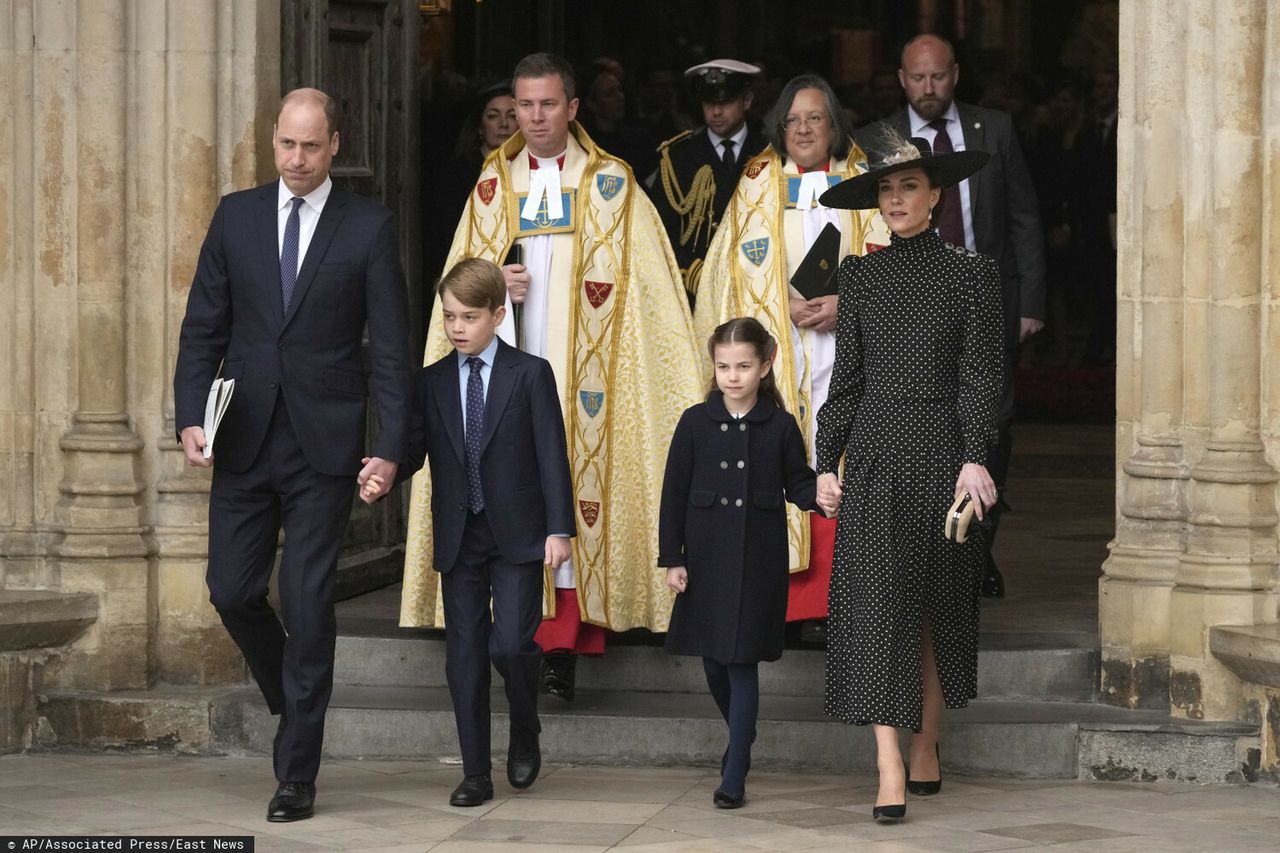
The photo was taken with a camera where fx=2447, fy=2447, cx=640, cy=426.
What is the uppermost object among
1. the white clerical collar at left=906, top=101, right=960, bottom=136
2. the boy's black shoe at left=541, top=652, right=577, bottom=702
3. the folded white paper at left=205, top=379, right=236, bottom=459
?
the white clerical collar at left=906, top=101, right=960, bottom=136

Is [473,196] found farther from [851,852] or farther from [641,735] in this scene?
[851,852]

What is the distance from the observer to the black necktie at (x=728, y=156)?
873 cm

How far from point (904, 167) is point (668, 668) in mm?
2053

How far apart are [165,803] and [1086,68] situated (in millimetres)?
12883

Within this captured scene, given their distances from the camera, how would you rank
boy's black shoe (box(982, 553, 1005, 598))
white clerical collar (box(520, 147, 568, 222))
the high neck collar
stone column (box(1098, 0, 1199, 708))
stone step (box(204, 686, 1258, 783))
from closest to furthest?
the high neck collar, stone step (box(204, 686, 1258, 783)), stone column (box(1098, 0, 1199, 708)), white clerical collar (box(520, 147, 568, 222)), boy's black shoe (box(982, 553, 1005, 598))

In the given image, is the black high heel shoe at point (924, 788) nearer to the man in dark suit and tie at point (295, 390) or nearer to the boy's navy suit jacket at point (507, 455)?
the boy's navy suit jacket at point (507, 455)

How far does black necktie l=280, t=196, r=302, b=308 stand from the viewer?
682cm

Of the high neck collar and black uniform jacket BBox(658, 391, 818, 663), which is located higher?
the high neck collar

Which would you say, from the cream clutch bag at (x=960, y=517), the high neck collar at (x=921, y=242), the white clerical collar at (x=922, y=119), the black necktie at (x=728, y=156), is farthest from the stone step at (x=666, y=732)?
the white clerical collar at (x=922, y=119)

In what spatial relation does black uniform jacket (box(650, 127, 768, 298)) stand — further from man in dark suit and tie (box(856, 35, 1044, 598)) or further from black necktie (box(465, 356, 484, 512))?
black necktie (box(465, 356, 484, 512))

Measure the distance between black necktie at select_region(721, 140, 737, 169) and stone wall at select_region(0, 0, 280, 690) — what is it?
65.1 inches

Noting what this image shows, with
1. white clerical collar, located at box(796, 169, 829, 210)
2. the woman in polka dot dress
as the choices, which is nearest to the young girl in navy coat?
the woman in polka dot dress

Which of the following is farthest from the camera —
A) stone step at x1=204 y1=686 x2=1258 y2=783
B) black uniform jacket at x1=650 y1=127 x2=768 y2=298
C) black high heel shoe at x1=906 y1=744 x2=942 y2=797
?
black uniform jacket at x1=650 y1=127 x2=768 y2=298

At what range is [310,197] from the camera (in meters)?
6.91
